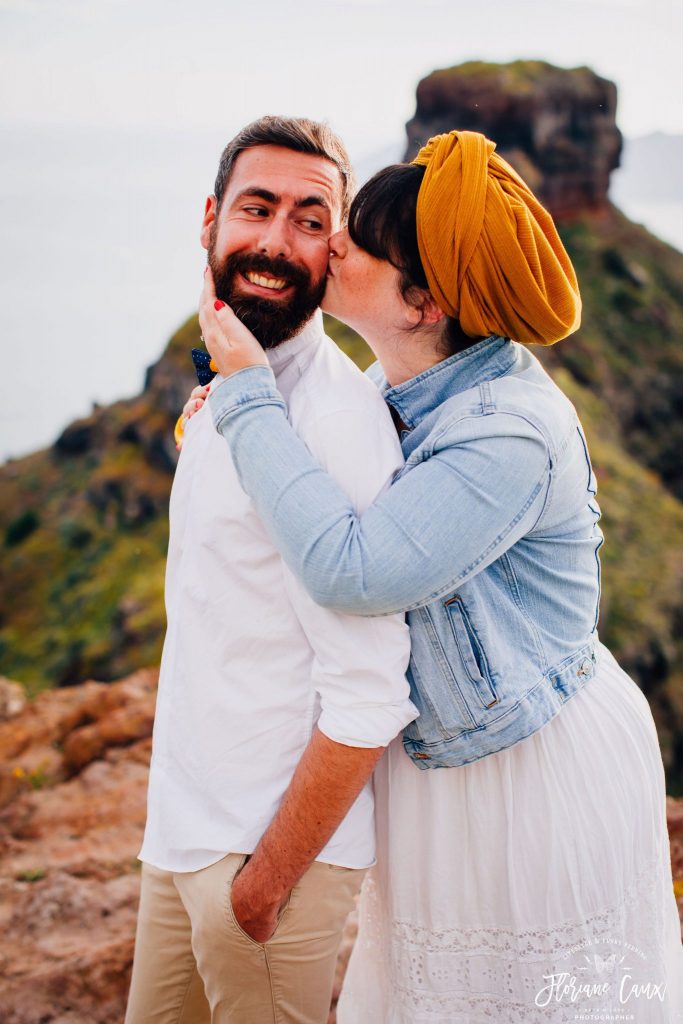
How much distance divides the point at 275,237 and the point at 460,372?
627 millimetres

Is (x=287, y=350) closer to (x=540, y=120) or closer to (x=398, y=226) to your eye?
(x=398, y=226)

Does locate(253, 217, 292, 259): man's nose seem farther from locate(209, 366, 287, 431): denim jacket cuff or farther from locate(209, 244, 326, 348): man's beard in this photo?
locate(209, 366, 287, 431): denim jacket cuff

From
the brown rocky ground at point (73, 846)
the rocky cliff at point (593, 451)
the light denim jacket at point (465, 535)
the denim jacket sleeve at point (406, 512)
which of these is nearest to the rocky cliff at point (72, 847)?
the brown rocky ground at point (73, 846)

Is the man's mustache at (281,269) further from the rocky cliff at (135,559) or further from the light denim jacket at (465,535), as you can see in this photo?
the rocky cliff at (135,559)

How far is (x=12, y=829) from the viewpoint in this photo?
5.14m

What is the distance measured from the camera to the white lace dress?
6.86ft

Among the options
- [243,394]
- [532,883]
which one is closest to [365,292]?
[243,394]

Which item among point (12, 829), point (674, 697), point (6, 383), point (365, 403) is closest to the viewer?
point (365, 403)

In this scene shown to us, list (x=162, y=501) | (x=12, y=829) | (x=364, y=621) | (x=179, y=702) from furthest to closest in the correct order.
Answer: (x=162, y=501) < (x=12, y=829) < (x=179, y=702) < (x=364, y=621)

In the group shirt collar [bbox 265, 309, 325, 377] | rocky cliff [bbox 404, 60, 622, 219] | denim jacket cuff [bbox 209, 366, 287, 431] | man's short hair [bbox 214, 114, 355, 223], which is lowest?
denim jacket cuff [bbox 209, 366, 287, 431]

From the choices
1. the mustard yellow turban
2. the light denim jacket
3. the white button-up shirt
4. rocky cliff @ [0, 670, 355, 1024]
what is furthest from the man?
rocky cliff @ [0, 670, 355, 1024]

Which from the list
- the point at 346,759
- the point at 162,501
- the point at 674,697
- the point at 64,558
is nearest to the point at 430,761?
the point at 346,759

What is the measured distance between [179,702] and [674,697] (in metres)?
25.9

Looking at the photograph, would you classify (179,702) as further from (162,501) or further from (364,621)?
(162,501)
